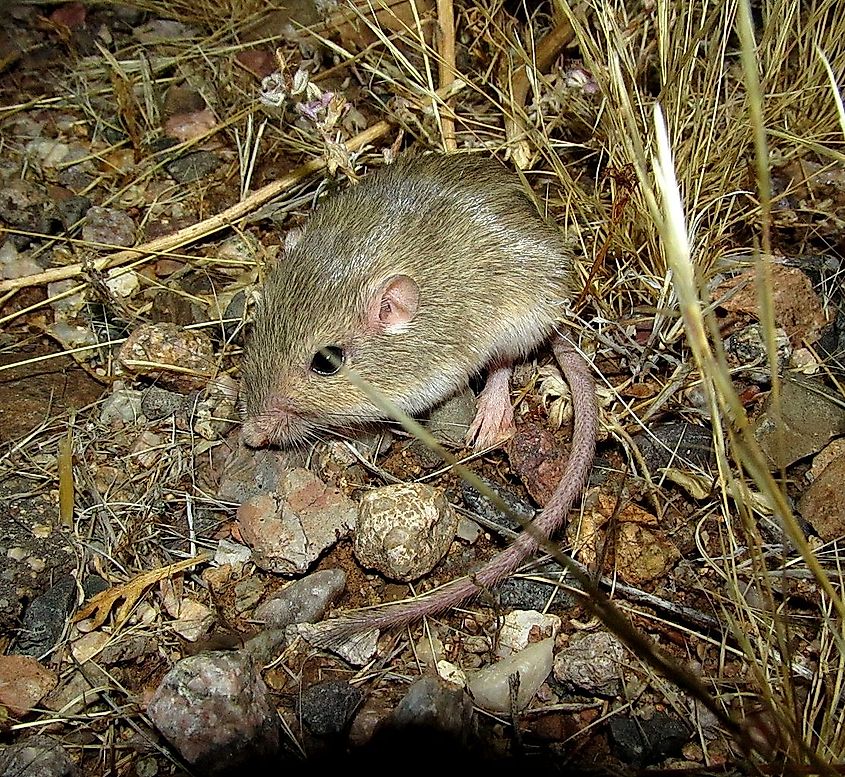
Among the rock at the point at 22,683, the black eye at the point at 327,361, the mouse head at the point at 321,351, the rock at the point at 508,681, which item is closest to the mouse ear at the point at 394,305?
the mouse head at the point at 321,351

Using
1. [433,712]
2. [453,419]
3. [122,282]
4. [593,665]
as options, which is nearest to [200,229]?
[122,282]

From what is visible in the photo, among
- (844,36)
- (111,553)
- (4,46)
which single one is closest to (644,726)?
(111,553)

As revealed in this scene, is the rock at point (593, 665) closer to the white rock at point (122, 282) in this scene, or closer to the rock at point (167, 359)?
the rock at point (167, 359)

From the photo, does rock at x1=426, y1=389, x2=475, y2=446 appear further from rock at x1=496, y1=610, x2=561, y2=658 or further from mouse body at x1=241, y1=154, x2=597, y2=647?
rock at x1=496, y1=610, x2=561, y2=658

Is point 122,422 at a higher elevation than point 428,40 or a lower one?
lower

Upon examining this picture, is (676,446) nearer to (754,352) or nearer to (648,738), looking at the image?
(754,352)

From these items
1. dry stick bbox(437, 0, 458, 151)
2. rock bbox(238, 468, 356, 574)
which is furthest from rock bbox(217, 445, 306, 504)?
dry stick bbox(437, 0, 458, 151)

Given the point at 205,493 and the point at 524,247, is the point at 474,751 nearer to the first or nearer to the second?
the point at 205,493
